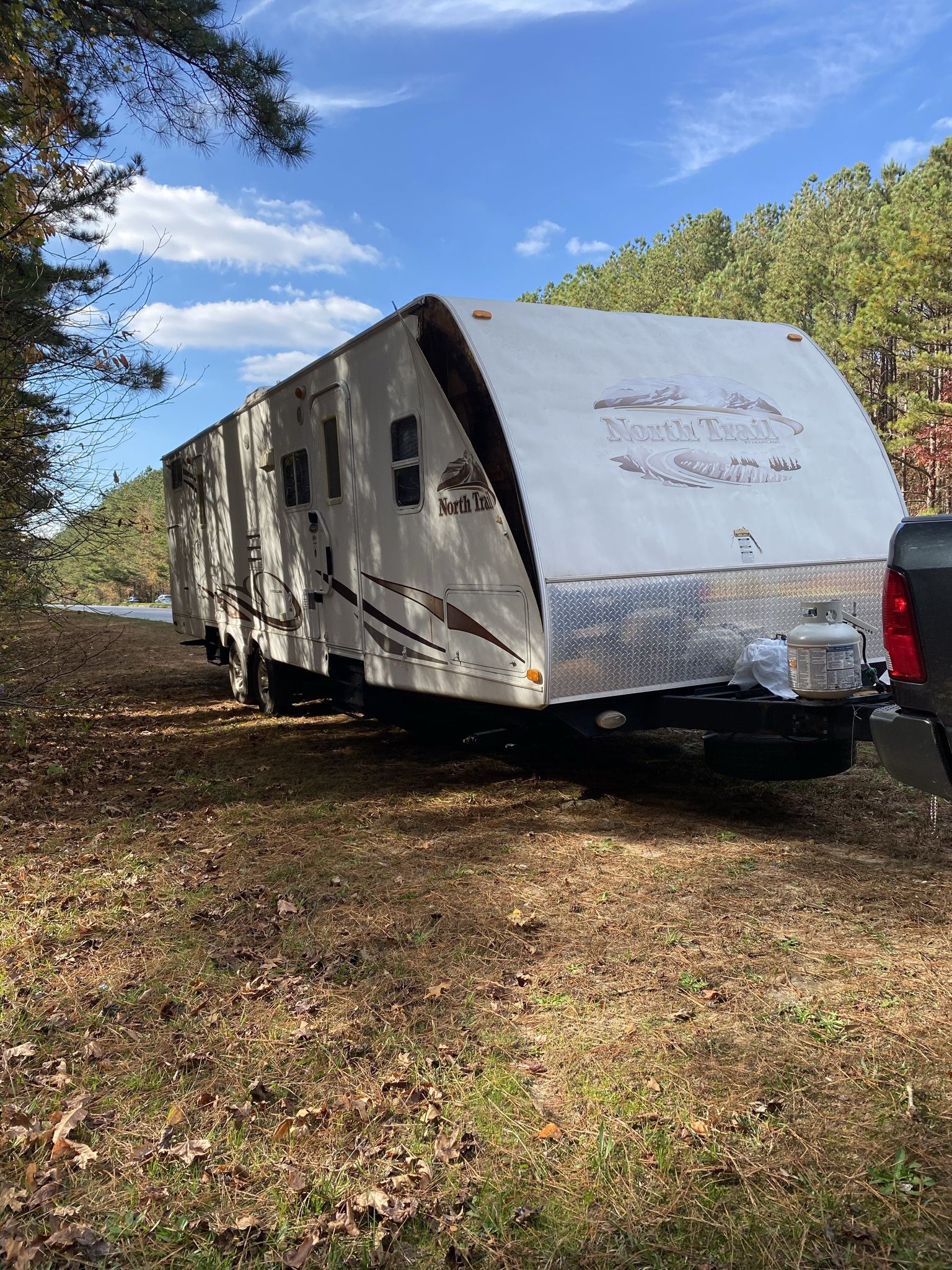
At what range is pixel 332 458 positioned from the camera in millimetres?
7234

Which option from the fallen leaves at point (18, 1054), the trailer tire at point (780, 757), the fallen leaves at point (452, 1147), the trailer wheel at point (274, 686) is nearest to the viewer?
the fallen leaves at point (452, 1147)

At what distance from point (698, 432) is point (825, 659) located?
163 centimetres

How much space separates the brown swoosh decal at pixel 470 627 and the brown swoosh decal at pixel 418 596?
0.11m

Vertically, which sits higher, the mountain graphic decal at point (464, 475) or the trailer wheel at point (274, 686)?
the mountain graphic decal at point (464, 475)

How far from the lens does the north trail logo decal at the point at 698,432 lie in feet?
17.2

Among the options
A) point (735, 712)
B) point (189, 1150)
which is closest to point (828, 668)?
point (735, 712)

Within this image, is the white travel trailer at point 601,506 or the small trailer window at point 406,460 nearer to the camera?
the white travel trailer at point 601,506

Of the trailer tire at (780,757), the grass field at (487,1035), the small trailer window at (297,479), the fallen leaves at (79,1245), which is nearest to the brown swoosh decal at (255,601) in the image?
the small trailer window at (297,479)

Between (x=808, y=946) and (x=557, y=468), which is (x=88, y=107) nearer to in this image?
(x=557, y=468)

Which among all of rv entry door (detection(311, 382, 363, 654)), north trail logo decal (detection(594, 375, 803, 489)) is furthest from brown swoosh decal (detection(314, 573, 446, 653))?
north trail logo decal (detection(594, 375, 803, 489))

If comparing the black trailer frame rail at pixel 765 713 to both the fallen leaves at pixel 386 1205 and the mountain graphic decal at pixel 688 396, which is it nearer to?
the mountain graphic decal at pixel 688 396

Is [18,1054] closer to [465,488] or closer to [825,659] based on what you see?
[465,488]

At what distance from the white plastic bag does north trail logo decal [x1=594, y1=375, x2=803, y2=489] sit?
3.11ft

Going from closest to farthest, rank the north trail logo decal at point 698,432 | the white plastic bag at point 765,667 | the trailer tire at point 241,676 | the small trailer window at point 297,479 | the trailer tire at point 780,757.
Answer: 1. the trailer tire at point 780,757
2. the white plastic bag at point 765,667
3. the north trail logo decal at point 698,432
4. the small trailer window at point 297,479
5. the trailer tire at point 241,676
